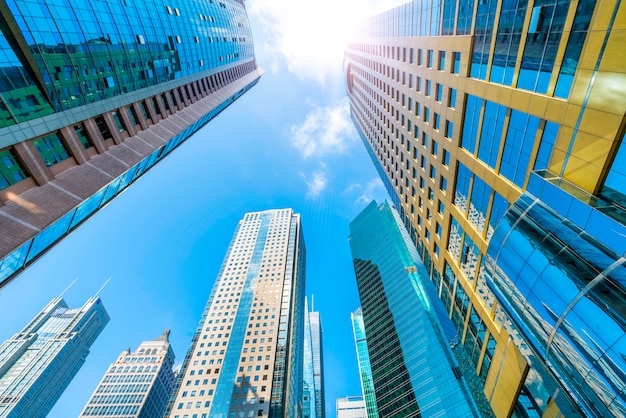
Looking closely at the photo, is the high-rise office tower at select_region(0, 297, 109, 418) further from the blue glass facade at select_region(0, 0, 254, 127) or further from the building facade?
the blue glass facade at select_region(0, 0, 254, 127)

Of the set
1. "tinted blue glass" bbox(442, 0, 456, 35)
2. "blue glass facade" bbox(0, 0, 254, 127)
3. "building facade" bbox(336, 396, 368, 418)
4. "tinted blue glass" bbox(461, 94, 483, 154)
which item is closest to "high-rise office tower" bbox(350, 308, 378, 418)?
"building facade" bbox(336, 396, 368, 418)

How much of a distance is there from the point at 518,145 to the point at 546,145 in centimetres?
258

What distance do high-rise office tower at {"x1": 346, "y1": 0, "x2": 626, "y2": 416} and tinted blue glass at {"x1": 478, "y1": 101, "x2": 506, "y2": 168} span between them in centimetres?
13

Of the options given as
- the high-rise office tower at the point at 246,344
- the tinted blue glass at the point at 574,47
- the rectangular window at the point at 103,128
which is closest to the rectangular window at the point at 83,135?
the rectangular window at the point at 103,128

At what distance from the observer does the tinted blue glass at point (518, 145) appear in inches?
686

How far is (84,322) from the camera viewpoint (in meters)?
167

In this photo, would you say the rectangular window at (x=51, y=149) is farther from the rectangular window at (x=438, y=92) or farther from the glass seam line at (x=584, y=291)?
the rectangular window at (x=438, y=92)

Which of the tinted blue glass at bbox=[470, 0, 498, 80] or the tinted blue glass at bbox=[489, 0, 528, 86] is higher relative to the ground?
the tinted blue glass at bbox=[470, 0, 498, 80]

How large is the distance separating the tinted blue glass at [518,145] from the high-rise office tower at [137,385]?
15402 cm

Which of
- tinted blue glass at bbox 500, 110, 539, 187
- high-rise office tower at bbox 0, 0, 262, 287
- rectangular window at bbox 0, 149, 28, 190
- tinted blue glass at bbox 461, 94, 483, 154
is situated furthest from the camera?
tinted blue glass at bbox 461, 94, 483, 154

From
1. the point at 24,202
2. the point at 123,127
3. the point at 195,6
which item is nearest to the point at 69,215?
the point at 24,202

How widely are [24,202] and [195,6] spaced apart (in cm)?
4541

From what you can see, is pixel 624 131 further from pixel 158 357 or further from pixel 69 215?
pixel 158 357

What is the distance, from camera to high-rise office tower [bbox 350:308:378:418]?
3866 inches
